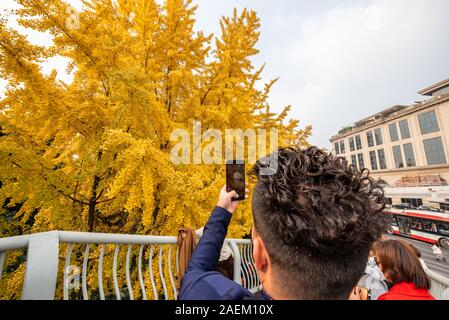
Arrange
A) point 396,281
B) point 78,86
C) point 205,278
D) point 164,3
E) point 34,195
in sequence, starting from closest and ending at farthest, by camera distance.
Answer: point 205,278, point 396,281, point 34,195, point 78,86, point 164,3

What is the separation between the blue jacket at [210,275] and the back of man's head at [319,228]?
7.1 inches

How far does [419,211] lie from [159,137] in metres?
23.0

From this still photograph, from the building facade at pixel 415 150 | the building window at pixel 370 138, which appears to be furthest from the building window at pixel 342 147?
the building window at pixel 370 138

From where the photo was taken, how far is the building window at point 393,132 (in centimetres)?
3456

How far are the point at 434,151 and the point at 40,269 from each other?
138ft

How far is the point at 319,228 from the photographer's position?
2.28 feet

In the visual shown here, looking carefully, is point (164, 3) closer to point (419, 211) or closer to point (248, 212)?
point (248, 212)

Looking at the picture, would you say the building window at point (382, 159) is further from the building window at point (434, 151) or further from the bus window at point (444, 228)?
the bus window at point (444, 228)

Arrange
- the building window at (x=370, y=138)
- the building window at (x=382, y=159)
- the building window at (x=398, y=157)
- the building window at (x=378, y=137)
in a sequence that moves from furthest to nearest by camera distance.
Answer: the building window at (x=370, y=138) → the building window at (x=378, y=137) → the building window at (x=382, y=159) → the building window at (x=398, y=157)

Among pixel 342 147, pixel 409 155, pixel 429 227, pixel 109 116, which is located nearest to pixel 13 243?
pixel 109 116

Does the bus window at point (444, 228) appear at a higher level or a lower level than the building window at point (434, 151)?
lower

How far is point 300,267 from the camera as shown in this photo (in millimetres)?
745

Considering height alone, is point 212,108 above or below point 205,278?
above
